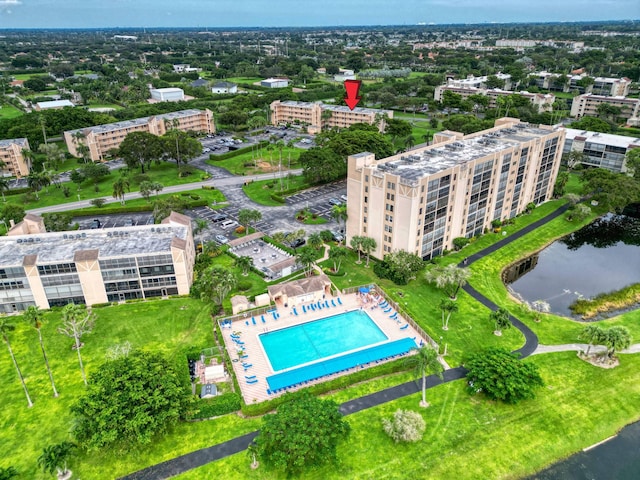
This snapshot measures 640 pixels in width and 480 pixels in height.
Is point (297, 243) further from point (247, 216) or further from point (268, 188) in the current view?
point (268, 188)

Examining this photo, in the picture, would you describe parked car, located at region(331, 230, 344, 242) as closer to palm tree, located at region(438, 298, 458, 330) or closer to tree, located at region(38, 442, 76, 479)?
palm tree, located at region(438, 298, 458, 330)

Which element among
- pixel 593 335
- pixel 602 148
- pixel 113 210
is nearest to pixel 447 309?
pixel 593 335

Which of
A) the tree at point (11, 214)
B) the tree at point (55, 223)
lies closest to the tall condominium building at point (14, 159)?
the tree at point (11, 214)

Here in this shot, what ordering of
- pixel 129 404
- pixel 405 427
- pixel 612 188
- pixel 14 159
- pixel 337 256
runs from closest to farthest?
pixel 129 404 → pixel 405 427 → pixel 337 256 → pixel 612 188 → pixel 14 159

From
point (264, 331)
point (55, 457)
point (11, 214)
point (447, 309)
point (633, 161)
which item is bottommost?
point (264, 331)

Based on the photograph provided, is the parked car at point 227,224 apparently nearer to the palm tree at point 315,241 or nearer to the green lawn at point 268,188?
the green lawn at point 268,188

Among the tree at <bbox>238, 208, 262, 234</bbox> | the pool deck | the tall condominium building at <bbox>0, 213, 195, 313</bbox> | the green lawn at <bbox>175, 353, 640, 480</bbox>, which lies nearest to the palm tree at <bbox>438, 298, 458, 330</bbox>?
the pool deck

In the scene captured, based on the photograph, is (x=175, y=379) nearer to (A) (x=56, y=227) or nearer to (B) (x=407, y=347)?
(B) (x=407, y=347)
